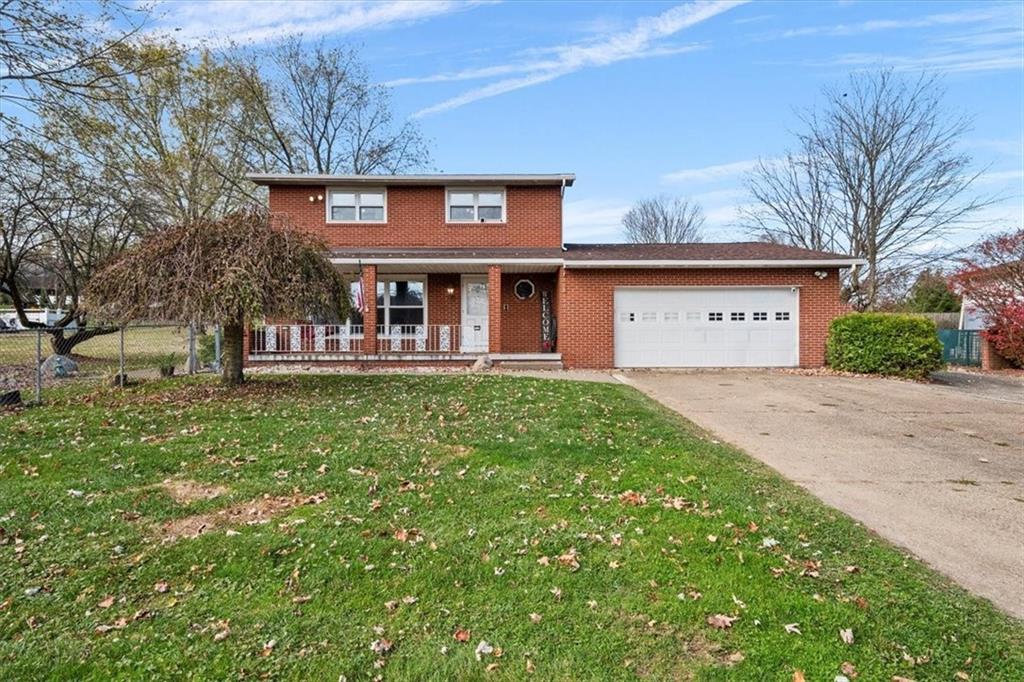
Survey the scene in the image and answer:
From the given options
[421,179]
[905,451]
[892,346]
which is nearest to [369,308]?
[421,179]

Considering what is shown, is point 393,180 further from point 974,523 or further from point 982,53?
point 982,53

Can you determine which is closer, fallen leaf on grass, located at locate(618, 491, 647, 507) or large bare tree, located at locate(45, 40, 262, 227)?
fallen leaf on grass, located at locate(618, 491, 647, 507)

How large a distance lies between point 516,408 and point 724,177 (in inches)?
975

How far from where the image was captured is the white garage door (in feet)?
50.1

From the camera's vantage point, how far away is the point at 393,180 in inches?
629

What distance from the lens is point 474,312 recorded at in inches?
664

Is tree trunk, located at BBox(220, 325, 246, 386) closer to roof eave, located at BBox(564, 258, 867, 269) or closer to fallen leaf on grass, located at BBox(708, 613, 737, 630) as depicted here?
roof eave, located at BBox(564, 258, 867, 269)

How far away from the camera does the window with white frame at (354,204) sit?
16.3 metres

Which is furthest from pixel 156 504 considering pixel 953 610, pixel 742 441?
pixel 742 441

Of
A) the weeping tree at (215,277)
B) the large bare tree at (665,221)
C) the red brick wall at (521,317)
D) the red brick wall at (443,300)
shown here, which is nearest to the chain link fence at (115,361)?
the weeping tree at (215,277)

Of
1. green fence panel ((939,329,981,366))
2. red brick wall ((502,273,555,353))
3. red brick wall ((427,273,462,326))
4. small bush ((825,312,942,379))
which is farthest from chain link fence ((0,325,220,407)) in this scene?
green fence panel ((939,329,981,366))

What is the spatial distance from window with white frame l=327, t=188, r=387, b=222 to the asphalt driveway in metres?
8.89

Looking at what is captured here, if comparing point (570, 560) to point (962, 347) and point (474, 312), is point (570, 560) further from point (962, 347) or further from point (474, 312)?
point (962, 347)

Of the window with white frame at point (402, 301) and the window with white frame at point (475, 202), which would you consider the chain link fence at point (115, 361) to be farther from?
the window with white frame at point (475, 202)
